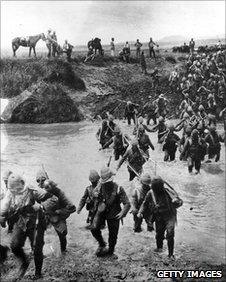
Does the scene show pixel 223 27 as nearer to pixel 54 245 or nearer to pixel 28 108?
pixel 54 245

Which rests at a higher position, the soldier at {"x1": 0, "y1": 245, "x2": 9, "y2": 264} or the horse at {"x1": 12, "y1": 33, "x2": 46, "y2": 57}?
the horse at {"x1": 12, "y1": 33, "x2": 46, "y2": 57}

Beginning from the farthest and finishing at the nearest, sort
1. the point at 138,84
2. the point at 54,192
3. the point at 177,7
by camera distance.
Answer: the point at 138,84 → the point at 177,7 → the point at 54,192

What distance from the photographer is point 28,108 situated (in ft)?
56.7

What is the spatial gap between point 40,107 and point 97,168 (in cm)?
543

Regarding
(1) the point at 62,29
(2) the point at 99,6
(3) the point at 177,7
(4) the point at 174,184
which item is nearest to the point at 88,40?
(1) the point at 62,29

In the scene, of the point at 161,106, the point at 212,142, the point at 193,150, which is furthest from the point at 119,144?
the point at 161,106

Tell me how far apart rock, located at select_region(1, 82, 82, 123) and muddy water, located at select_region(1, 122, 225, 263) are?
0.39 m

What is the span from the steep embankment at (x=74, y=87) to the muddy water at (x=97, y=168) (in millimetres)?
736

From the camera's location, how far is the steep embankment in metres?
17.3

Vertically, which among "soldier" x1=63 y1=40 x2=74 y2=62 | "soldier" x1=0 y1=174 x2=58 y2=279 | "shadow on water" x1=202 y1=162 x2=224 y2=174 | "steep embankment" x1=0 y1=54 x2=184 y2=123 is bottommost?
"shadow on water" x1=202 y1=162 x2=224 y2=174

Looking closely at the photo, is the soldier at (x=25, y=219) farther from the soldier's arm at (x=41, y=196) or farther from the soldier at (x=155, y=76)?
the soldier at (x=155, y=76)

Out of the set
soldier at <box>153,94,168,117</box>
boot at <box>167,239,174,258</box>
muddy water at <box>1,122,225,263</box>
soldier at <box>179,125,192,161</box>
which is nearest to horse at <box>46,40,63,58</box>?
muddy water at <box>1,122,225,263</box>

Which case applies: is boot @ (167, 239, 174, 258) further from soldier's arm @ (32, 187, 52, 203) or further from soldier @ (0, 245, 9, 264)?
soldier @ (0, 245, 9, 264)

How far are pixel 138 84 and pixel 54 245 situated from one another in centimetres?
1057
